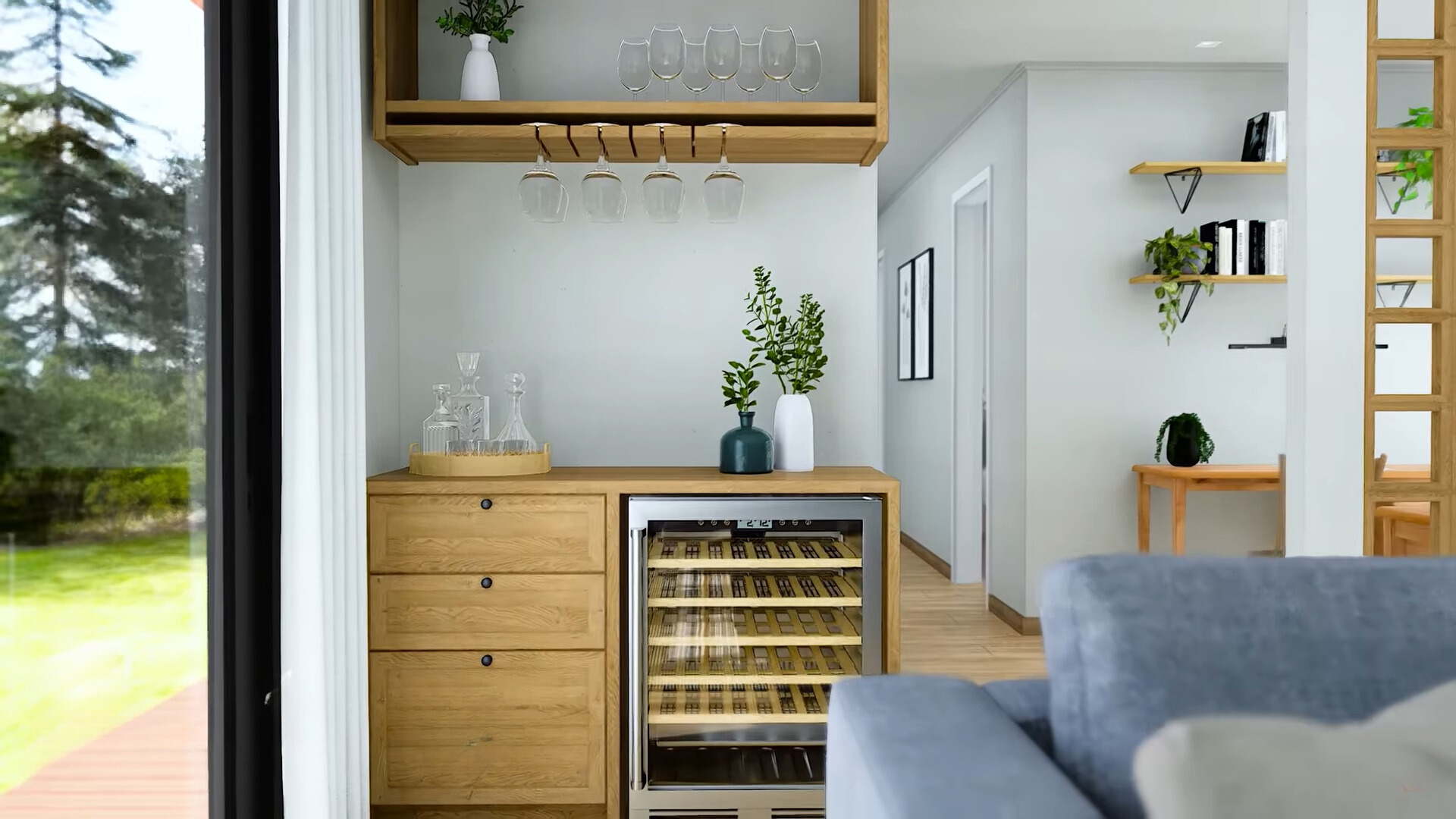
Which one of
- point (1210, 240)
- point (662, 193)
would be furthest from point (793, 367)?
point (1210, 240)

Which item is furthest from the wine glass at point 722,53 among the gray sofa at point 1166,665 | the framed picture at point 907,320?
the framed picture at point 907,320

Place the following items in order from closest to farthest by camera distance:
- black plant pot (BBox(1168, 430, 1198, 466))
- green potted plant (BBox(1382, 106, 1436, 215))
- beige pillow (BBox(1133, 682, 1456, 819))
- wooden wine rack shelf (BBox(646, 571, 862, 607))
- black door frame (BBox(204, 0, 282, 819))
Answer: beige pillow (BBox(1133, 682, 1456, 819)) < black door frame (BBox(204, 0, 282, 819)) < green potted plant (BBox(1382, 106, 1436, 215)) < wooden wine rack shelf (BBox(646, 571, 862, 607)) < black plant pot (BBox(1168, 430, 1198, 466))

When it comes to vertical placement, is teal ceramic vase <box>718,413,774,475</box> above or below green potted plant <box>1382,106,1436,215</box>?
below

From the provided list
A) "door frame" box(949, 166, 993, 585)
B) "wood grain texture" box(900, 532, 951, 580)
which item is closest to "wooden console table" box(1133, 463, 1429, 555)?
"door frame" box(949, 166, 993, 585)

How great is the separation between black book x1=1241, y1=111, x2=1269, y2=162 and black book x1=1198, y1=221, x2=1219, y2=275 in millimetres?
322

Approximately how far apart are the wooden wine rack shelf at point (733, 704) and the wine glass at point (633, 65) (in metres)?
1.66

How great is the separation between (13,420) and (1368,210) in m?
2.72

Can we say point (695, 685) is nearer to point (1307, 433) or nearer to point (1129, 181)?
point (1307, 433)

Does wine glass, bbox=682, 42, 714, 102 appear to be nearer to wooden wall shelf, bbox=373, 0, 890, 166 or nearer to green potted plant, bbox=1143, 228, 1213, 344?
wooden wall shelf, bbox=373, 0, 890, 166

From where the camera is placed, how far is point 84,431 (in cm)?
142

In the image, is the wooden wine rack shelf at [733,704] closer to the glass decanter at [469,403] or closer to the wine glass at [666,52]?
the glass decanter at [469,403]

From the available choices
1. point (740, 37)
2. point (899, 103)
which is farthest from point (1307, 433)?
point (899, 103)

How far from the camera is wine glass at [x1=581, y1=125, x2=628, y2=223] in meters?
2.40

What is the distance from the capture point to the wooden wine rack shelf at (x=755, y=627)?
2357 mm
